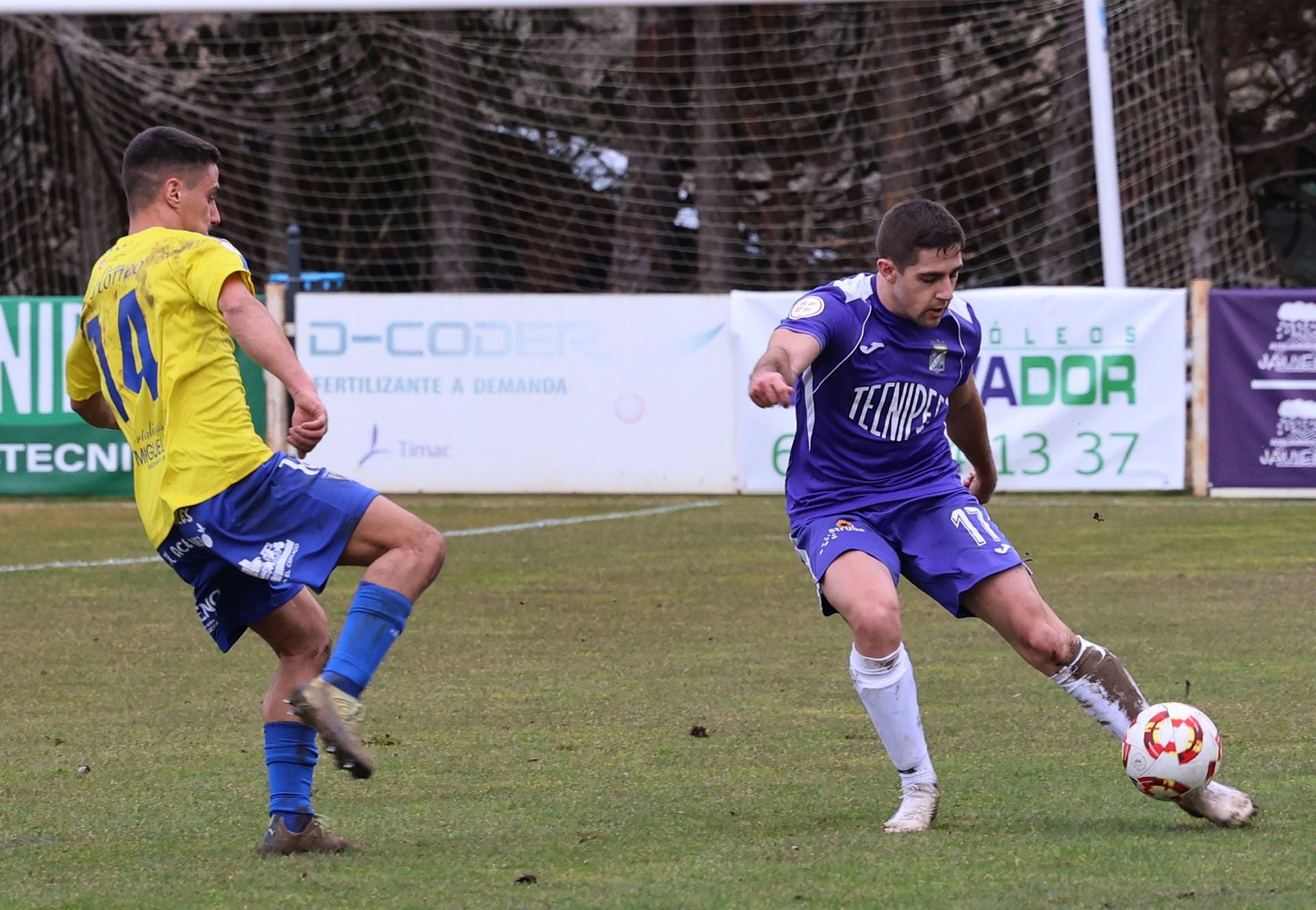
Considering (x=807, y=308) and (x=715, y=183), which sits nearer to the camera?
(x=807, y=308)

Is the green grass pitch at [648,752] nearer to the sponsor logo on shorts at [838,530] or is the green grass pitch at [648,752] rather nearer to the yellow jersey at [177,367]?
the sponsor logo on shorts at [838,530]

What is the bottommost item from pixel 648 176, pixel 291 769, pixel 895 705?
pixel 291 769

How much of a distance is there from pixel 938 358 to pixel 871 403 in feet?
0.77

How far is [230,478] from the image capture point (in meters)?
4.55

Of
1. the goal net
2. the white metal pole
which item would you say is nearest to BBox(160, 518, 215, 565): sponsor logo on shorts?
the white metal pole

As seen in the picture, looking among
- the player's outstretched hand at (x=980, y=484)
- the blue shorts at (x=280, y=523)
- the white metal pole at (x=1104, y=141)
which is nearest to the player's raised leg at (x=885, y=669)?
the player's outstretched hand at (x=980, y=484)

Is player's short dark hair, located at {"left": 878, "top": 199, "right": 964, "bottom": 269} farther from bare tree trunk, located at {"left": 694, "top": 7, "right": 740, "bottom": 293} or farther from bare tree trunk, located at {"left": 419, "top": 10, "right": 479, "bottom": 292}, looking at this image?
bare tree trunk, located at {"left": 419, "top": 10, "right": 479, "bottom": 292}

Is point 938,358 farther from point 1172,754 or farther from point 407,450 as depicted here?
point 407,450

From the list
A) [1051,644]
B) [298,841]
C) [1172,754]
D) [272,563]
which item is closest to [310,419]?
[272,563]

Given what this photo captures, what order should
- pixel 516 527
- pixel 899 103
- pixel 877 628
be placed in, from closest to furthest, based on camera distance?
pixel 877 628
pixel 516 527
pixel 899 103

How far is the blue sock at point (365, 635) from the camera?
4.41 meters

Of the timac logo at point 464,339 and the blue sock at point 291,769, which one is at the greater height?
the timac logo at point 464,339

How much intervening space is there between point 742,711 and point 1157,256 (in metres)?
13.7

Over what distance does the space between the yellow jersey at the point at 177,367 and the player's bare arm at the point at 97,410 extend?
48 cm
